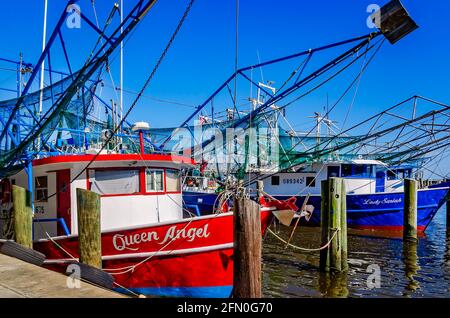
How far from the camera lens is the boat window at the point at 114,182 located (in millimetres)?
8836

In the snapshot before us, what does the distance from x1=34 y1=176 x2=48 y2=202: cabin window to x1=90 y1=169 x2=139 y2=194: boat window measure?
1813 mm

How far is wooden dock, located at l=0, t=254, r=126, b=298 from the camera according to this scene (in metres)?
4.99

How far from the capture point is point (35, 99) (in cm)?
1037

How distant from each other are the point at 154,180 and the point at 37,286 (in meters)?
4.21

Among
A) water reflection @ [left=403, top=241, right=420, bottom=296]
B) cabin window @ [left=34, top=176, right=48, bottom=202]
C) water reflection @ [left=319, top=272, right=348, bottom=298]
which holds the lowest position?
water reflection @ [left=403, top=241, right=420, bottom=296]

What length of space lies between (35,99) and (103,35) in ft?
16.3

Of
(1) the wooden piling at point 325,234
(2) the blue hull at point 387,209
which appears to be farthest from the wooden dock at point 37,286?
(2) the blue hull at point 387,209

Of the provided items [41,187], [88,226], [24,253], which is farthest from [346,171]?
[24,253]

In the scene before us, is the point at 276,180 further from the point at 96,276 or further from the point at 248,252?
the point at 248,252

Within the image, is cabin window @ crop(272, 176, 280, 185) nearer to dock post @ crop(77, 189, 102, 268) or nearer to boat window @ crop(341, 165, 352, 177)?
boat window @ crop(341, 165, 352, 177)

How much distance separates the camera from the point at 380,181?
20641mm

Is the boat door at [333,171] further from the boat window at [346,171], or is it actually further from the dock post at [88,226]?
the dock post at [88,226]

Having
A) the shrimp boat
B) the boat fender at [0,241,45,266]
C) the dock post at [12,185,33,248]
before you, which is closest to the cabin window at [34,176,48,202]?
the dock post at [12,185,33,248]

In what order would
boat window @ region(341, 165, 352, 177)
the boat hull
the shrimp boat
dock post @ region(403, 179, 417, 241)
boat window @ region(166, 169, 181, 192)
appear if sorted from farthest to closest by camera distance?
boat window @ region(341, 165, 352, 177) < the shrimp boat < dock post @ region(403, 179, 417, 241) < boat window @ region(166, 169, 181, 192) < the boat hull
